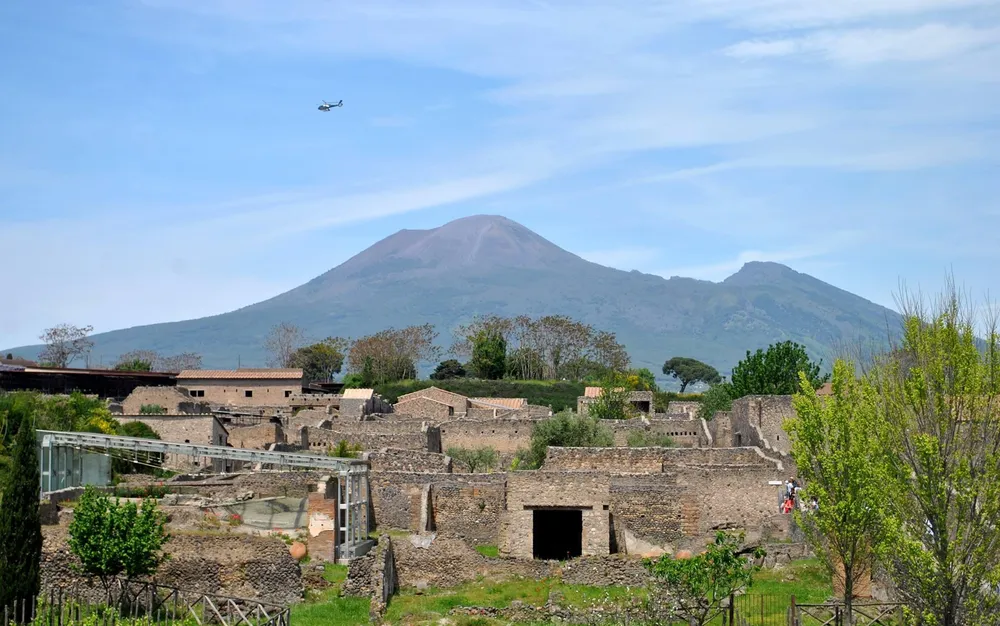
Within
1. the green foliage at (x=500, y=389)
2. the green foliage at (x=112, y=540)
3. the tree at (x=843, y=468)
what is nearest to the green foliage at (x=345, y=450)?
the green foliage at (x=112, y=540)

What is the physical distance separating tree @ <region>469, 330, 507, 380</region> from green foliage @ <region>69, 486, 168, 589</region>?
83056mm

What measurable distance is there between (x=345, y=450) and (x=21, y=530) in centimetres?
2156

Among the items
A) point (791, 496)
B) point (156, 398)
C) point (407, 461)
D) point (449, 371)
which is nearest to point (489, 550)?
point (407, 461)

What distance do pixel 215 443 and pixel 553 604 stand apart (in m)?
Answer: 29.6

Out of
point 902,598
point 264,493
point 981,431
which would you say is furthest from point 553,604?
point 264,493

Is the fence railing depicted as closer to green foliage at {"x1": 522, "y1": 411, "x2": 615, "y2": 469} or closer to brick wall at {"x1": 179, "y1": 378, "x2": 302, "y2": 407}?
green foliage at {"x1": 522, "y1": 411, "x2": 615, "y2": 469}

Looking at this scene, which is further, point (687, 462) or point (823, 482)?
point (687, 462)

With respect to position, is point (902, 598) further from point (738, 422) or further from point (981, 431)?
point (738, 422)

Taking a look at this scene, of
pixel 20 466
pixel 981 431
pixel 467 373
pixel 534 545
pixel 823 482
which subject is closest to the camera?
pixel 981 431

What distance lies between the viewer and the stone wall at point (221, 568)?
2877cm

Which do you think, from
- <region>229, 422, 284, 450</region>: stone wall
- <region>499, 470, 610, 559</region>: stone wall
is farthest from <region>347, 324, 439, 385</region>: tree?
<region>499, 470, 610, 559</region>: stone wall

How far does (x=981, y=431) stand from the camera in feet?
64.8

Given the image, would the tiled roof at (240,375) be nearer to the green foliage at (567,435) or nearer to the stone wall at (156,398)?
the stone wall at (156,398)

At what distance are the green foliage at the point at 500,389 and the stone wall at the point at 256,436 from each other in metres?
39.6
